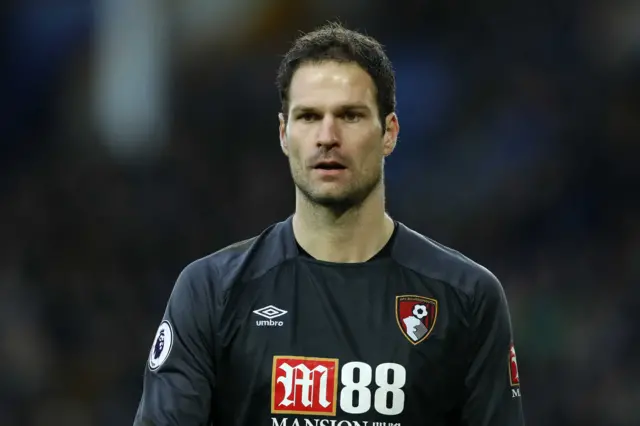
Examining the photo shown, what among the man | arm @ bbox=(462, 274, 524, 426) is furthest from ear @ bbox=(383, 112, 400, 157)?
arm @ bbox=(462, 274, 524, 426)

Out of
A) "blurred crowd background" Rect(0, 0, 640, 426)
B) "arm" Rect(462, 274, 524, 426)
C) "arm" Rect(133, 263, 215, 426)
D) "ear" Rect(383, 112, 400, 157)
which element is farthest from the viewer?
"blurred crowd background" Rect(0, 0, 640, 426)

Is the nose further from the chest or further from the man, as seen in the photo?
the chest

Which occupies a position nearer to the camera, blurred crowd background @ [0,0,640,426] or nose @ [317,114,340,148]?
nose @ [317,114,340,148]

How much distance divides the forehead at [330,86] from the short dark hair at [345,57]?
0.07 ft

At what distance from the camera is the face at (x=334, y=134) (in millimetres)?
3191

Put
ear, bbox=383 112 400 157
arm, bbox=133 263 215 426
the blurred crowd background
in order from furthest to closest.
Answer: the blurred crowd background, ear, bbox=383 112 400 157, arm, bbox=133 263 215 426

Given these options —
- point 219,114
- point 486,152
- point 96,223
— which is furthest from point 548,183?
point 96,223

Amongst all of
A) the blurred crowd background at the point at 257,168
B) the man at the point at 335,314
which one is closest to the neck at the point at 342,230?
the man at the point at 335,314

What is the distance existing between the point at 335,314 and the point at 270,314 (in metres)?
0.19

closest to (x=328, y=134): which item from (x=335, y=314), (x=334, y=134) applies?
(x=334, y=134)

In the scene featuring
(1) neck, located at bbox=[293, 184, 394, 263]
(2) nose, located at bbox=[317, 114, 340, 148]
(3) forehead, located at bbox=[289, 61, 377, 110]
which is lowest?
(1) neck, located at bbox=[293, 184, 394, 263]

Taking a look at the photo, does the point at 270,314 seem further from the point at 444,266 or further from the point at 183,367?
the point at 444,266

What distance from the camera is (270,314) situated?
3244 millimetres

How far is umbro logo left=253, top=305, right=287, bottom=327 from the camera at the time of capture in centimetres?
323
